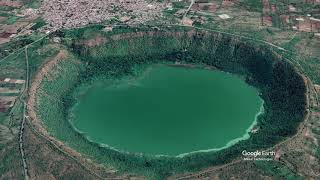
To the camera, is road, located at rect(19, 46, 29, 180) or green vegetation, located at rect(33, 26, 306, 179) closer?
road, located at rect(19, 46, 29, 180)

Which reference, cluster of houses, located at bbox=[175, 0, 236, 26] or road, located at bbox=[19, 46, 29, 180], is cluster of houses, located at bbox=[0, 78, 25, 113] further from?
cluster of houses, located at bbox=[175, 0, 236, 26]

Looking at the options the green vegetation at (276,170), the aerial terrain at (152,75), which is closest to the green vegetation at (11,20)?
the aerial terrain at (152,75)

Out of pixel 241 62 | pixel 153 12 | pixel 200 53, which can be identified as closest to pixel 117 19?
pixel 153 12

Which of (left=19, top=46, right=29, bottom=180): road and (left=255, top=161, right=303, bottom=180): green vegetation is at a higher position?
(left=19, top=46, right=29, bottom=180): road

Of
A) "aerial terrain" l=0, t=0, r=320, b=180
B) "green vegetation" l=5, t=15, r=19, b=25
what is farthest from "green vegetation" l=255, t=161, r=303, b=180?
"green vegetation" l=5, t=15, r=19, b=25

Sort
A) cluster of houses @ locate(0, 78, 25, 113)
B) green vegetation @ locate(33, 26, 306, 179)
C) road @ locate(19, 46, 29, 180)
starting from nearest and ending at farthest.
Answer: road @ locate(19, 46, 29, 180), green vegetation @ locate(33, 26, 306, 179), cluster of houses @ locate(0, 78, 25, 113)

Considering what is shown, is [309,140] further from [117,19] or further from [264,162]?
[117,19]

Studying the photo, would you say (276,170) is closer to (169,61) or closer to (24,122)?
(169,61)
